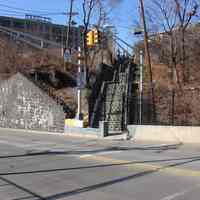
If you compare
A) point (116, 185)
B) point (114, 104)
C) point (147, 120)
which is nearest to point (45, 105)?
point (114, 104)

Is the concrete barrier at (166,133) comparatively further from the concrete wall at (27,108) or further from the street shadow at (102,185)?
the street shadow at (102,185)

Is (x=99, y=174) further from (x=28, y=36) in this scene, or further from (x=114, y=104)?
(x=28, y=36)

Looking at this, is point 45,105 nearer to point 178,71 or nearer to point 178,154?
point 178,71

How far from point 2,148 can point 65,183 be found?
853 cm

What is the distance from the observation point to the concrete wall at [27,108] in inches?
1182

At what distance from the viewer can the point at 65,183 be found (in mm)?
10102

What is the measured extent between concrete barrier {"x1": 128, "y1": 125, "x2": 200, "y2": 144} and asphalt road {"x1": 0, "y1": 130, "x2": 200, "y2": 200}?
3.43m

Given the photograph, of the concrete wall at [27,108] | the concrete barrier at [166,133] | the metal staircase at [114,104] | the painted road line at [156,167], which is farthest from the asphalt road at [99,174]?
the concrete wall at [27,108]

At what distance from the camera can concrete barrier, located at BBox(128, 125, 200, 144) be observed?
20.6 metres

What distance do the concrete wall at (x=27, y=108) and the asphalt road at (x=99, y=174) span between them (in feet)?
42.3

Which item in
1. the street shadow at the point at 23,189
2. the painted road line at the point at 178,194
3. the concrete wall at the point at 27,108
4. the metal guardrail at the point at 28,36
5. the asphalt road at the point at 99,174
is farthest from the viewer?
the metal guardrail at the point at 28,36

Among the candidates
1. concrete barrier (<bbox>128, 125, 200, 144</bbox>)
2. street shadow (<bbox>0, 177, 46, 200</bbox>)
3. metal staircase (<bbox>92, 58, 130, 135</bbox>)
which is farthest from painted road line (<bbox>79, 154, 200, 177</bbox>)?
metal staircase (<bbox>92, 58, 130, 135</bbox>)

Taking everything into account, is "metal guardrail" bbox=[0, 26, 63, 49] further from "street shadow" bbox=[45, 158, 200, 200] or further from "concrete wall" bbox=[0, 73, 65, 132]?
"street shadow" bbox=[45, 158, 200, 200]

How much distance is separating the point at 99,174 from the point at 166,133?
36.0 ft
